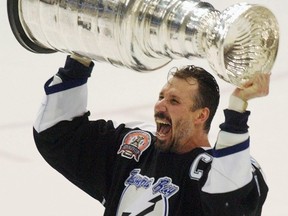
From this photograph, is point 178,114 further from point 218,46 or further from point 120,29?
point 218,46

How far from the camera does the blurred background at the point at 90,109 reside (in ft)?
7.93

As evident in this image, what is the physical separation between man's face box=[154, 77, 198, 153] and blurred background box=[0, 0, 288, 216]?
58 cm

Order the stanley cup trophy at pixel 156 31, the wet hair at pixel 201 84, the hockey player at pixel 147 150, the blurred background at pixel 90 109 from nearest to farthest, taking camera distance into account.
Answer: the stanley cup trophy at pixel 156 31
the hockey player at pixel 147 150
the wet hair at pixel 201 84
the blurred background at pixel 90 109

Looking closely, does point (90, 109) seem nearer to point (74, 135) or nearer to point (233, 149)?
point (74, 135)

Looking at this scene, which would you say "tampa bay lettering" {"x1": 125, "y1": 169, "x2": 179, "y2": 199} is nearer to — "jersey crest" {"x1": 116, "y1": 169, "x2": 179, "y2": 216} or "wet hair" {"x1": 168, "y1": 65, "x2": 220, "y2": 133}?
"jersey crest" {"x1": 116, "y1": 169, "x2": 179, "y2": 216}

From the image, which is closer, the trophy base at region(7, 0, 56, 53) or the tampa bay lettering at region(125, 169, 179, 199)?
the trophy base at region(7, 0, 56, 53)

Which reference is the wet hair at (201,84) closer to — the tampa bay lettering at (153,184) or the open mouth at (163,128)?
the open mouth at (163,128)

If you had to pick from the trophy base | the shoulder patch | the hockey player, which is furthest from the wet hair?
the trophy base

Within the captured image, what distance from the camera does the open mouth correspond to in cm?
175

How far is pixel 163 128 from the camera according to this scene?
69.9 inches

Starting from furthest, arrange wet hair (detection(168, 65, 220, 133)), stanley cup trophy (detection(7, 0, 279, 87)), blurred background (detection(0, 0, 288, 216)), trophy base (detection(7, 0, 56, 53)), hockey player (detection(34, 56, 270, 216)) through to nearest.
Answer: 1. blurred background (detection(0, 0, 288, 216))
2. wet hair (detection(168, 65, 220, 133))
3. hockey player (detection(34, 56, 270, 216))
4. trophy base (detection(7, 0, 56, 53))
5. stanley cup trophy (detection(7, 0, 279, 87))

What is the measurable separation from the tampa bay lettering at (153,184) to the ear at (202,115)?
0.15 metres

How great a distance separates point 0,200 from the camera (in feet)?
8.14

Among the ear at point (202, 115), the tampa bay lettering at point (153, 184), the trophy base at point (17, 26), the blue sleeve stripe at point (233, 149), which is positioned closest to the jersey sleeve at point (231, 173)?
the blue sleeve stripe at point (233, 149)
